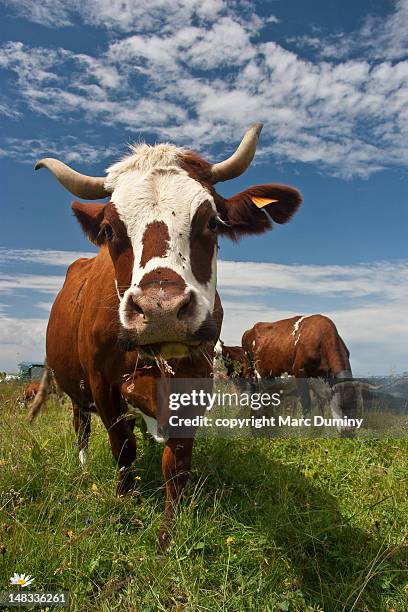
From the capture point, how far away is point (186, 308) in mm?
2887

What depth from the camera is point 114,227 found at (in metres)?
3.49

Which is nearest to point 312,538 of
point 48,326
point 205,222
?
point 205,222

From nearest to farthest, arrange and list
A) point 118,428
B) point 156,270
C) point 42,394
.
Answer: point 156,270
point 118,428
point 42,394

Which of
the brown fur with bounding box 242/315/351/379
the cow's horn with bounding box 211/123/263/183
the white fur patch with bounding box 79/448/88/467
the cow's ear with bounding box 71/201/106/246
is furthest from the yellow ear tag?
the brown fur with bounding box 242/315/351/379

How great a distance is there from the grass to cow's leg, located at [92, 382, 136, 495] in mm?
156

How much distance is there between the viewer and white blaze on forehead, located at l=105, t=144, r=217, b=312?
3125 mm

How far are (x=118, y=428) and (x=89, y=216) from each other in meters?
1.74

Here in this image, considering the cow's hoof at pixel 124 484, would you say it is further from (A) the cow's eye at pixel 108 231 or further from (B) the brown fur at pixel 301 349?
(B) the brown fur at pixel 301 349

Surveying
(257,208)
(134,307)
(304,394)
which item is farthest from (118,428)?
(304,394)

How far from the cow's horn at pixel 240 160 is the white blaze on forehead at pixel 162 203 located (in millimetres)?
362

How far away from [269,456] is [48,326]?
3.01 m

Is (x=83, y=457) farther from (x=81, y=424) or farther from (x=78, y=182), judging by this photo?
(x=78, y=182)

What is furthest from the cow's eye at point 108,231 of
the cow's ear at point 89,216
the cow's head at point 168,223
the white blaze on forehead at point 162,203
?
the cow's ear at point 89,216

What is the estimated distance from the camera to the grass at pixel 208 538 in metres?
2.88
